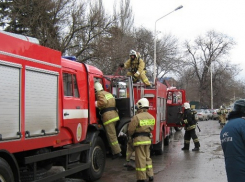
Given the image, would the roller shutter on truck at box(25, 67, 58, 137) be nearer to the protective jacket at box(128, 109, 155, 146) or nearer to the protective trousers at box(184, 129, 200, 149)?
the protective jacket at box(128, 109, 155, 146)

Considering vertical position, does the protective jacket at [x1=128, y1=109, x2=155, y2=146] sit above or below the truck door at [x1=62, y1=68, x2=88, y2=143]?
below

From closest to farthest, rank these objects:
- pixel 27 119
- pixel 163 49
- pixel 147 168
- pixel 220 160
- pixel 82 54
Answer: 1. pixel 27 119
2. pixel 147 168
3. pixel 220 160
4. pixel 82 54
5. pixel 163 49

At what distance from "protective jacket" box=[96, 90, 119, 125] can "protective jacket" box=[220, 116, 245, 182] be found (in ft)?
13.0

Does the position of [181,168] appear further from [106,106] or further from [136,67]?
[136,67]

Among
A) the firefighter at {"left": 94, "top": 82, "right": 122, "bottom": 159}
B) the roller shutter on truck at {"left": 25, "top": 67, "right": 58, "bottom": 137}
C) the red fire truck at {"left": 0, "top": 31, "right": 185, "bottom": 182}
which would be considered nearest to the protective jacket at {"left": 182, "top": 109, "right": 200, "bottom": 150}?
the red fire truck at {"left": 0, "top": 31, "right": 185, "bottom": 182}

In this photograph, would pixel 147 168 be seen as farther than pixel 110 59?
No

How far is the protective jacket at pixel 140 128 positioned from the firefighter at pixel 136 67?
318 cm

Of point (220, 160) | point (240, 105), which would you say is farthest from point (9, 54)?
point (220, 160)

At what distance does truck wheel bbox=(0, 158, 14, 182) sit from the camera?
406cm

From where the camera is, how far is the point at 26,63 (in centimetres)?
471

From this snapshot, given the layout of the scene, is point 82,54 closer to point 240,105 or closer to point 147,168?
point 147,168

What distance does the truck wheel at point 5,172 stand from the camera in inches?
160

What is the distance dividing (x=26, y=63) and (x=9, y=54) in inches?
16.0


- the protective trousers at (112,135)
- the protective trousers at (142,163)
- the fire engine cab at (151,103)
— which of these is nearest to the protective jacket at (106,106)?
the protective trousers at (112,135)
